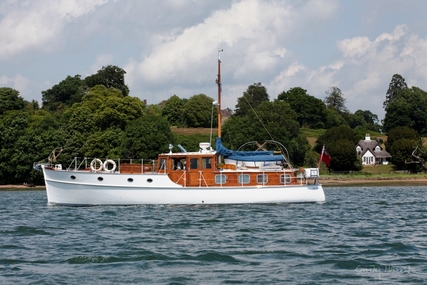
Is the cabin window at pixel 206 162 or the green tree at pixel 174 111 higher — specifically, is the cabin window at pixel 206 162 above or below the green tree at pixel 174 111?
below

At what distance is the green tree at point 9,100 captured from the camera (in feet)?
369

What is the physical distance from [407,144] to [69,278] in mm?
80974

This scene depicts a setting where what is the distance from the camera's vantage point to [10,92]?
375 ft

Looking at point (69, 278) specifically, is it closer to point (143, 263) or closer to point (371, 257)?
point (143, 263)

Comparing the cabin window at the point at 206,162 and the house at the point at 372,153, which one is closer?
the cabin window at the point at 206,162

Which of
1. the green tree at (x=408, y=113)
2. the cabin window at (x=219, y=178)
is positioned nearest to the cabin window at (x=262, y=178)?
the cabin window at (x=219, y=178)

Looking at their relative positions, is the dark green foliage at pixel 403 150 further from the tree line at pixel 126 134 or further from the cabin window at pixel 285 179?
the cabin window at pixel 285 179

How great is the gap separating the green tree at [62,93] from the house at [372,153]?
54.9 m

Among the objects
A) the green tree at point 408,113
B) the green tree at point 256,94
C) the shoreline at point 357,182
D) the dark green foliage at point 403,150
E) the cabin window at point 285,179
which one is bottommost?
the cabin window at point 285,179

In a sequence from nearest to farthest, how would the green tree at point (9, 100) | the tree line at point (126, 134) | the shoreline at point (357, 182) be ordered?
1. the shoreline at point (357, 182)
2. the tree line at point (126, 134)
3. the green tree at point (9, 100)

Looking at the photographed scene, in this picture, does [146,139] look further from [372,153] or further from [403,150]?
[372,153]

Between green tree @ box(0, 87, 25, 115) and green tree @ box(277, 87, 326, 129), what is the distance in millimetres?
46483

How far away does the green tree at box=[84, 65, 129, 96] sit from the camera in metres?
128

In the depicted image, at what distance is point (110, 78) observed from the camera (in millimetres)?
128875
